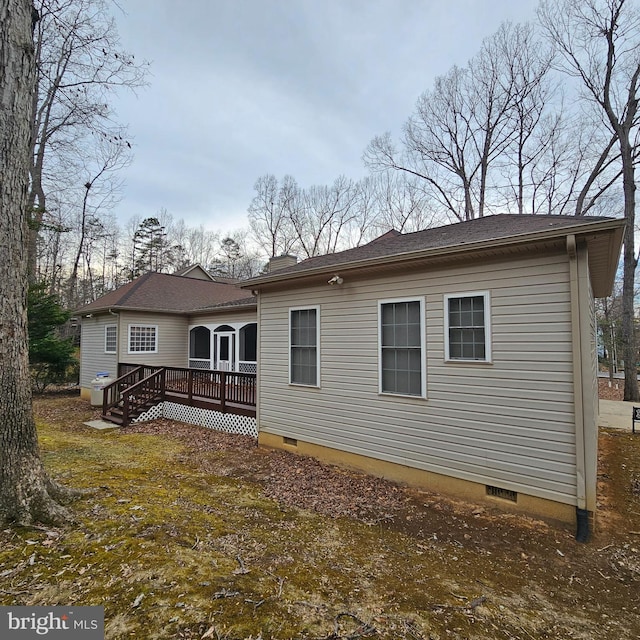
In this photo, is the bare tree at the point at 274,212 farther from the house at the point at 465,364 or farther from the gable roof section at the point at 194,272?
the house at the point at 465,364

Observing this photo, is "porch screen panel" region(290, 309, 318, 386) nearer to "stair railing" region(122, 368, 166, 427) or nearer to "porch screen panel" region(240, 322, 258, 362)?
"stair railing" region(122, 368, 166, 427)

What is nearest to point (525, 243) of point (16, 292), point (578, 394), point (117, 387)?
point (578, 394)

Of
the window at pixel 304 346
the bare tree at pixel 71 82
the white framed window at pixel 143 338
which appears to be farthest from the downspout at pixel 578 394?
the white framed window at pixel 143 338

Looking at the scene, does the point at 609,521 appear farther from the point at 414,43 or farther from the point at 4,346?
the point at 414,43

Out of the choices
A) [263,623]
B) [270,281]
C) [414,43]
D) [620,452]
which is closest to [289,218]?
[414,43]

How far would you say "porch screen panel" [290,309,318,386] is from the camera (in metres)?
6.34

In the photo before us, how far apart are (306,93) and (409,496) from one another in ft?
44.2

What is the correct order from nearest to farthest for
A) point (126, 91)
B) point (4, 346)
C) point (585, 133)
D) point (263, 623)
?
point (263, 623) < point (4, 346) < point (126, 91) < point (585, 133)

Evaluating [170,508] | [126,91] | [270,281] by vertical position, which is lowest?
[170,508]

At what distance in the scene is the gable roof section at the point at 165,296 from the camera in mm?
12816

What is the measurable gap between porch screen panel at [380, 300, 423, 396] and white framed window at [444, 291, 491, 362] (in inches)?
17.0

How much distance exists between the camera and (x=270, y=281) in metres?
6.72

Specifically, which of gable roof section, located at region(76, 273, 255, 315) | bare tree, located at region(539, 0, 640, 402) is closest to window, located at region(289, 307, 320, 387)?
gable roof section, located at region(76, 273, 255, 315)

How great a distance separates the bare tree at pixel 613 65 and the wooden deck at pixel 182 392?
14.4 m
